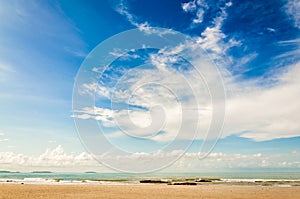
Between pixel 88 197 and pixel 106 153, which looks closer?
pixel 106 153

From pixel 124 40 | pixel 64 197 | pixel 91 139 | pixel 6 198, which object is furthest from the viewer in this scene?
pixel 64 197

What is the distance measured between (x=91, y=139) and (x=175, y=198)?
39.7 feet

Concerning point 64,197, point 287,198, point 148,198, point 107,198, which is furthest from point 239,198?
point 64,197

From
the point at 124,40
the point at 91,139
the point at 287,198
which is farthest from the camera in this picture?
the point at 287,198

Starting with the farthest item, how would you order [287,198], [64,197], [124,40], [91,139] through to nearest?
[287,198] < [64,197] < [124,40] < [91,139]

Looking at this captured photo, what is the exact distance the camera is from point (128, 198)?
26.9 m

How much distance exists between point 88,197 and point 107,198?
2.18m

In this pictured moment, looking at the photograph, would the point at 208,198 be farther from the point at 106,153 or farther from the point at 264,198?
the point at 106,153

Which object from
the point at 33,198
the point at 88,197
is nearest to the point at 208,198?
the point at 88,197

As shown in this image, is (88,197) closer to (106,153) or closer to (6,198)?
(6,198)

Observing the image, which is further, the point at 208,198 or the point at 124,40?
the point at 208,198

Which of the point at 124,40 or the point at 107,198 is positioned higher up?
the point at 124,40

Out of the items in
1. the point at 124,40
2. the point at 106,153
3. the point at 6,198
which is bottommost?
the point at 6,198

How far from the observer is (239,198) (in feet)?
92.6
